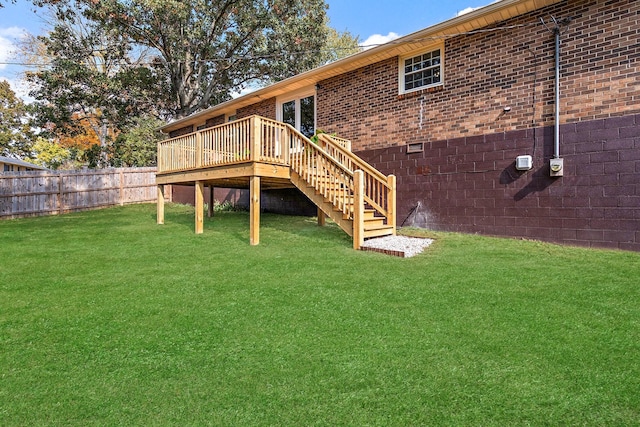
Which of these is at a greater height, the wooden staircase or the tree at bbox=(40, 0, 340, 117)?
the tree at bbox=(40, 0, 340, 117)

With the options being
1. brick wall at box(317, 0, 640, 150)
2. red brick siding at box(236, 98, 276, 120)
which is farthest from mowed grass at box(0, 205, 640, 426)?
red brick siding at box(236, 98, 276, 120)

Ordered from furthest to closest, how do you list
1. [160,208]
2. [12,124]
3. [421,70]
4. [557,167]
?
[12,124] → [160,208] → [421,70] → [557,167]

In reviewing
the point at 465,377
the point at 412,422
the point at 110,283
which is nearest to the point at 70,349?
the point at 110,283

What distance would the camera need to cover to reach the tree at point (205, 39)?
54.3ft

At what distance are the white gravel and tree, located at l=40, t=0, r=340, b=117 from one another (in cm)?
1469

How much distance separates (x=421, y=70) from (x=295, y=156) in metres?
3.69

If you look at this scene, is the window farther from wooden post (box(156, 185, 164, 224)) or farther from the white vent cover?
wooden post (box(156, 185, 164, 224))

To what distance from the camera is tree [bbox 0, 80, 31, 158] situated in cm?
2767

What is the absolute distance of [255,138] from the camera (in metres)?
6.95

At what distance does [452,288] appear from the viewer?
13.0 feet

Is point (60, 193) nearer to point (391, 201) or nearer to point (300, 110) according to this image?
point (300, 110)

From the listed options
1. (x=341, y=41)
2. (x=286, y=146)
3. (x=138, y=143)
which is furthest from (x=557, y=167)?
(x=341, y=41)

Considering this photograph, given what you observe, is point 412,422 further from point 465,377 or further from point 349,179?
point 349,179

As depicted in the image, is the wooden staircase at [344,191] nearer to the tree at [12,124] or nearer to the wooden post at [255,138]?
the wooden post at [255,138]
